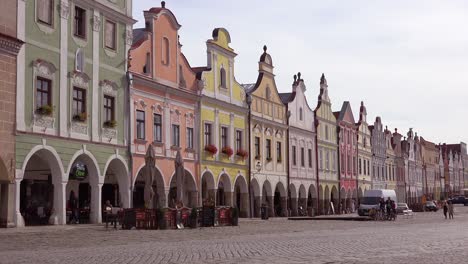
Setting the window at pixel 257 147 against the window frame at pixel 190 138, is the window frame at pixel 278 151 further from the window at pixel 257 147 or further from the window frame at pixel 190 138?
the window frame at pixel 190 138

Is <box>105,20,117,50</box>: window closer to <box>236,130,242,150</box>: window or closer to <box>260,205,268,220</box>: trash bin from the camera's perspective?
<box>236,130,242,150</box>: window

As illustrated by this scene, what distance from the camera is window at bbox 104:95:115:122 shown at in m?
35.5

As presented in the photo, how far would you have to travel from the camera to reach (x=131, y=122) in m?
37.4

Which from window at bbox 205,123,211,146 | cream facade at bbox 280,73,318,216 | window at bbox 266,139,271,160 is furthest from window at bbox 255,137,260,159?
window at bbox 205,123,211,146

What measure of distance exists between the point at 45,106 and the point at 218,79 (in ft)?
60.0

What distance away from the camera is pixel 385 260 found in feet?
48.3

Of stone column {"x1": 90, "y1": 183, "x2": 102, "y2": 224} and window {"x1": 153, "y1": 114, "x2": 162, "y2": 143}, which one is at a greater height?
window {"x1": 153, "y1": 114, "x2": 162, "y2": 143}

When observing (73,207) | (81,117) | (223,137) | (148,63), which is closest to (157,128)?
(148,63)

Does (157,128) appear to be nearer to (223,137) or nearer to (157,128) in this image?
(157,128)

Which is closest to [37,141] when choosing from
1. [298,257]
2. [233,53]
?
[298,257]

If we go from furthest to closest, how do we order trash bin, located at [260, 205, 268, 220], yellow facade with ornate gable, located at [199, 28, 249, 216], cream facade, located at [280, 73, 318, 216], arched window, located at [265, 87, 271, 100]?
cream facade, located at [280, 73, 318, 216], arched window, located at [265, 87, 271, 100], trash bin, located at [260, 205, 268, 220], yellow facade with ornate gable, located at [199, 28, 249, 216]

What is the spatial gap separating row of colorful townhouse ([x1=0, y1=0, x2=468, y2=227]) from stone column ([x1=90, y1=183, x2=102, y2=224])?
0.22 feet

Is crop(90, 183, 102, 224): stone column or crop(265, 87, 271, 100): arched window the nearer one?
crop(90, 183, 102, 224): stone column

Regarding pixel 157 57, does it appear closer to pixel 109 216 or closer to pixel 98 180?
pixel 98 180
